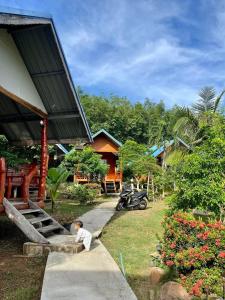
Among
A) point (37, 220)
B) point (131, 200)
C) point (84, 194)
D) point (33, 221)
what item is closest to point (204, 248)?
point (33, 221)

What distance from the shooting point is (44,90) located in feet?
37.1

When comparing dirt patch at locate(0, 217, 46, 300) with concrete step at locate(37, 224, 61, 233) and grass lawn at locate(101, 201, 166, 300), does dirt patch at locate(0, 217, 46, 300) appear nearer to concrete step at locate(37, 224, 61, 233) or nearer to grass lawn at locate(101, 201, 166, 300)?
concrete step at locate(37, 224, 61, 233)

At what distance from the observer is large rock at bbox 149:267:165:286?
6.31 metres

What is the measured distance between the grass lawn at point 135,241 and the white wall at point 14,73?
4.82 m

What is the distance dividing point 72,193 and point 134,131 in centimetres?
2482

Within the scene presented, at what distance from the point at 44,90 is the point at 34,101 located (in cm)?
48

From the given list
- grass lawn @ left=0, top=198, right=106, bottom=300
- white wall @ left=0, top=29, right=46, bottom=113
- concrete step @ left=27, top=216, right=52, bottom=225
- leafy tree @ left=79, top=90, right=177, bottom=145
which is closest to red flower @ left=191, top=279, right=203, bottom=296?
grass lawn @ left=0, top=198, right=106, bottom=300

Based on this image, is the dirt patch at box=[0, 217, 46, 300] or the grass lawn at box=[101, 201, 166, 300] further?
the grass lawn at box=[101, 201, 166, 300]

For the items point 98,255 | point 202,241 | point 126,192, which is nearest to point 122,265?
point 98,255

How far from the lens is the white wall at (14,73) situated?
9.73 m

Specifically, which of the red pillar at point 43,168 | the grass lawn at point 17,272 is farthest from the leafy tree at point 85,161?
the grass lawn at point 17,272

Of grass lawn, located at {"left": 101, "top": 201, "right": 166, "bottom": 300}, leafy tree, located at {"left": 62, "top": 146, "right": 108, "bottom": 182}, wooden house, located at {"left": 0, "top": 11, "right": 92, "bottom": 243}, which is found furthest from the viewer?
leafy tree, located at {"left": 62, "top": 146, "right": 108, "bottom": 182}

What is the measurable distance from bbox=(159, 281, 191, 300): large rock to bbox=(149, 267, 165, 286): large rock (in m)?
0.49

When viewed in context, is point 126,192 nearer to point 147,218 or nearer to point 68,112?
point 147,218
